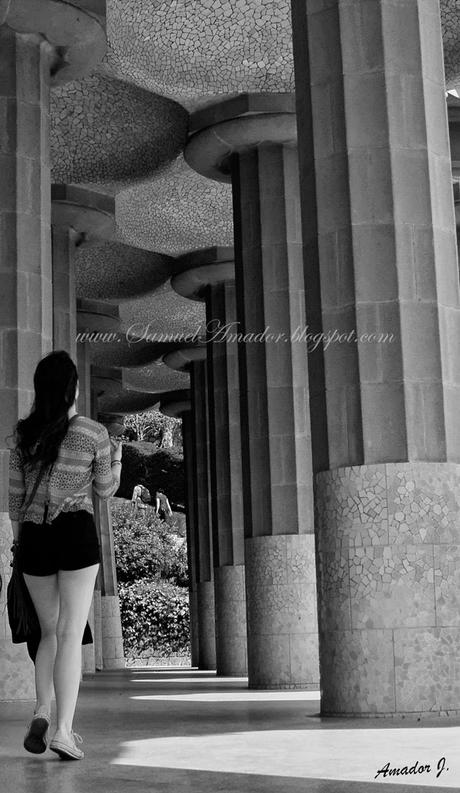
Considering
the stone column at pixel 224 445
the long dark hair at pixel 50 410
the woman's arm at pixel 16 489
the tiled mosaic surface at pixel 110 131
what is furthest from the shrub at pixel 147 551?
the long dark hair at pixel 50 410

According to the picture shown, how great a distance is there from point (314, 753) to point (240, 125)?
14.8 m

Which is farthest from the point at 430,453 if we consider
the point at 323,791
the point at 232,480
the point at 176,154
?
the point at 232,480

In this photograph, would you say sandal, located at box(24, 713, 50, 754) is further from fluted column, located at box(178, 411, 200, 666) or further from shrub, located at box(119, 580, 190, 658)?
shrub, located at box(119, 580, 190, 658)

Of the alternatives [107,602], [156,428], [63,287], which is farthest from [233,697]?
[156,428]

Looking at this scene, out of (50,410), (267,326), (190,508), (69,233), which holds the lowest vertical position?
(50,410)

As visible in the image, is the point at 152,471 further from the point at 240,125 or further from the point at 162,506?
the point at 240,125

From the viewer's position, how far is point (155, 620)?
5662 cm

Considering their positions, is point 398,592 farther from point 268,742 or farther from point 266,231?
point 266,231

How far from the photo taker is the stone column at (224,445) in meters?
23.9

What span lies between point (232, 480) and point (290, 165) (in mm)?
8888

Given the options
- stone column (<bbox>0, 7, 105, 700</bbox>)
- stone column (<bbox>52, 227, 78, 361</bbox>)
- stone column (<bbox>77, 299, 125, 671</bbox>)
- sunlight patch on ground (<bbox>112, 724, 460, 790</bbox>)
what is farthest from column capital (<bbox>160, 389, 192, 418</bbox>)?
sunlight patch on ground (<bbox>112, 724, 460, 790</bbox>)

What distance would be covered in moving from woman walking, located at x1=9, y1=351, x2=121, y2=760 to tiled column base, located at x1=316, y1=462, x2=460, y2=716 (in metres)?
3.40

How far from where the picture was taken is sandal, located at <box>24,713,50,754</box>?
19.9ft

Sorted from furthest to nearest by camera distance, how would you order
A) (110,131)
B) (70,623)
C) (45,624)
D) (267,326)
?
(110,131) < (267,326) < (45,624) < (70,623)
